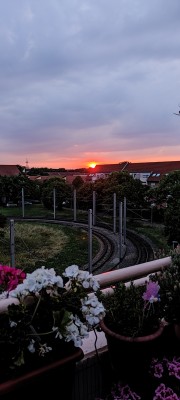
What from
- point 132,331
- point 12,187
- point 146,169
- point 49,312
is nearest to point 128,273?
point 132,331

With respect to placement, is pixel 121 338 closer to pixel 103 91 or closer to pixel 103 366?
pixel 103 366

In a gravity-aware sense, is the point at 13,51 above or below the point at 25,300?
above

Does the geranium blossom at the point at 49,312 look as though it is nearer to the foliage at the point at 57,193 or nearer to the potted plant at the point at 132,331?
the potted plant at the point at 132,331

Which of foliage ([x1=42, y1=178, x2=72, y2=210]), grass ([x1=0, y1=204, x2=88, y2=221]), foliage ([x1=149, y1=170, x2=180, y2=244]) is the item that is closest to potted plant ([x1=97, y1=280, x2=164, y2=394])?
foliage ([x1=149, y1=170, x2=180, y2=244])

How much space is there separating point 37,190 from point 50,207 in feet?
17.5

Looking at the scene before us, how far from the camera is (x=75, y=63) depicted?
39.5ft

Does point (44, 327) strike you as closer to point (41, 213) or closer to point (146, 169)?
point (41, 213)

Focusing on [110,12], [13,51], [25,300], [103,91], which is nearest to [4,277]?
[25,300]

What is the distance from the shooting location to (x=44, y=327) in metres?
1.23

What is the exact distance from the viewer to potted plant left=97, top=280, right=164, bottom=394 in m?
1.42

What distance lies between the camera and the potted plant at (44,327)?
1135mm

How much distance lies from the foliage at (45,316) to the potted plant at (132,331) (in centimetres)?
20

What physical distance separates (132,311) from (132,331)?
90mm

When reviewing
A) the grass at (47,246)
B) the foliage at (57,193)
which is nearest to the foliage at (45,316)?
the grass at (47,246)
